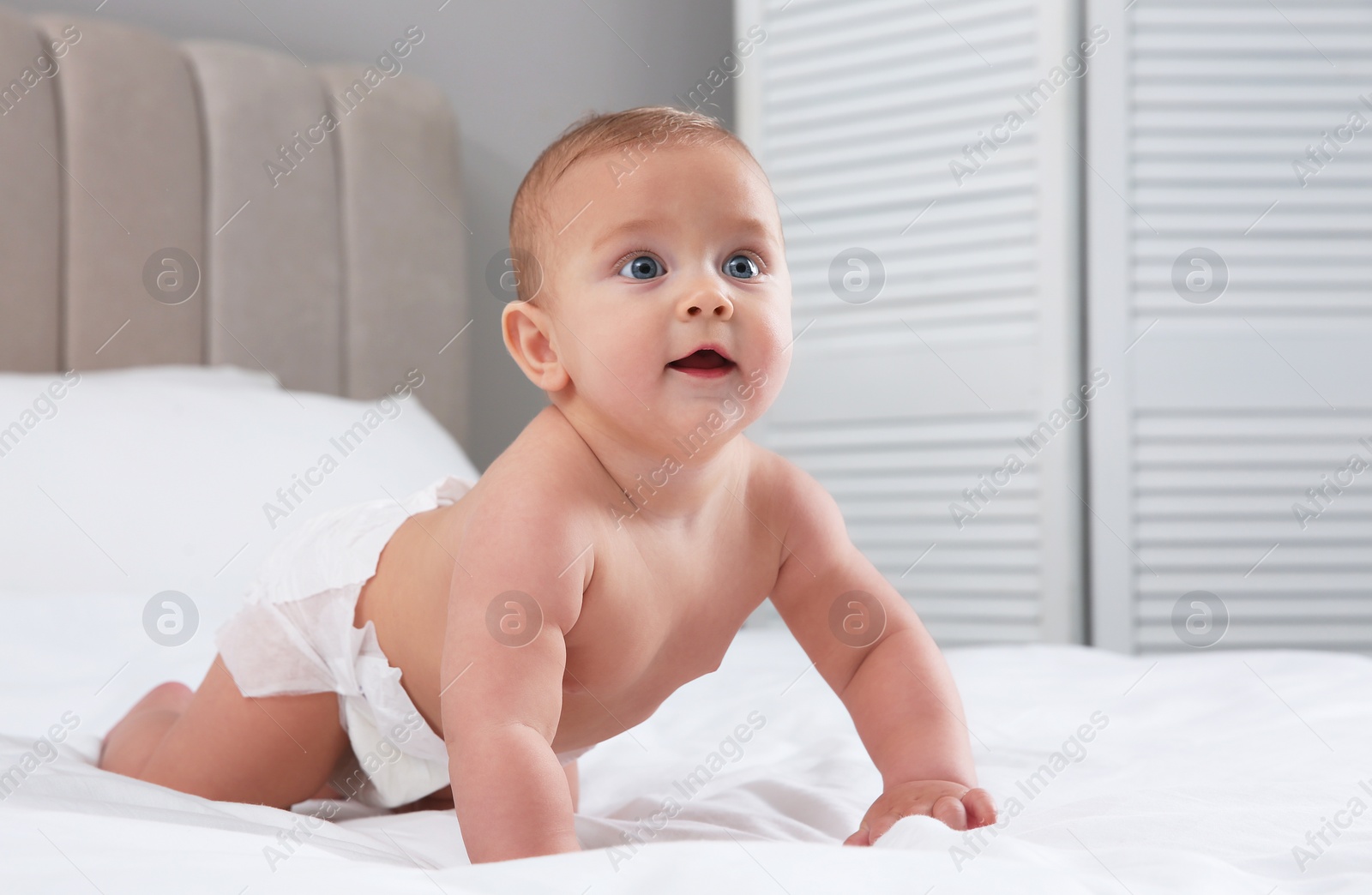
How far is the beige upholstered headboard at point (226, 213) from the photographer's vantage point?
1.77 m

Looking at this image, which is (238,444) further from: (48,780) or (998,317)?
(998,317)

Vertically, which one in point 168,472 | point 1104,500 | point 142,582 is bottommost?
point 1104,500

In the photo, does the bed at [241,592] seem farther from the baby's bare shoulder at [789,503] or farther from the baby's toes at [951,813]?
the baby's bare shoulder at [789,503]

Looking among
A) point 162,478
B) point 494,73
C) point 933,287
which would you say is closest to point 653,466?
point 162,478

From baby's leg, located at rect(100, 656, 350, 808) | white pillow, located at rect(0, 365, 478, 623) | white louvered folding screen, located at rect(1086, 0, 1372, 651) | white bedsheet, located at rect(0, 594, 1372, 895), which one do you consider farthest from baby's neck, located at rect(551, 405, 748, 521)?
white louvered folding screen, located at rect(1086, 0, 1372, 651)

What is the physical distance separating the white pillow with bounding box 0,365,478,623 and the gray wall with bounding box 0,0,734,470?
2.23 feet

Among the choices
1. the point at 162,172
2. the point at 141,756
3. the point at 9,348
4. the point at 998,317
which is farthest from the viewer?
the point at 998,317

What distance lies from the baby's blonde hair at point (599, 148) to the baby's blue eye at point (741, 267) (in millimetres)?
83

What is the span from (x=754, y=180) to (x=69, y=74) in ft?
5.05

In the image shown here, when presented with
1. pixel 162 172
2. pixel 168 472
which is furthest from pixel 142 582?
pixel 162 172

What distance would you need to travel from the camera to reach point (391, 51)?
2.25 meters

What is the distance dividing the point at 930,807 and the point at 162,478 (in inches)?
43.8

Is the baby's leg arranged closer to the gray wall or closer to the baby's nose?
the baby's nose

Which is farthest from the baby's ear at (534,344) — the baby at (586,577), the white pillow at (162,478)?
the white pillow at (162,478)
